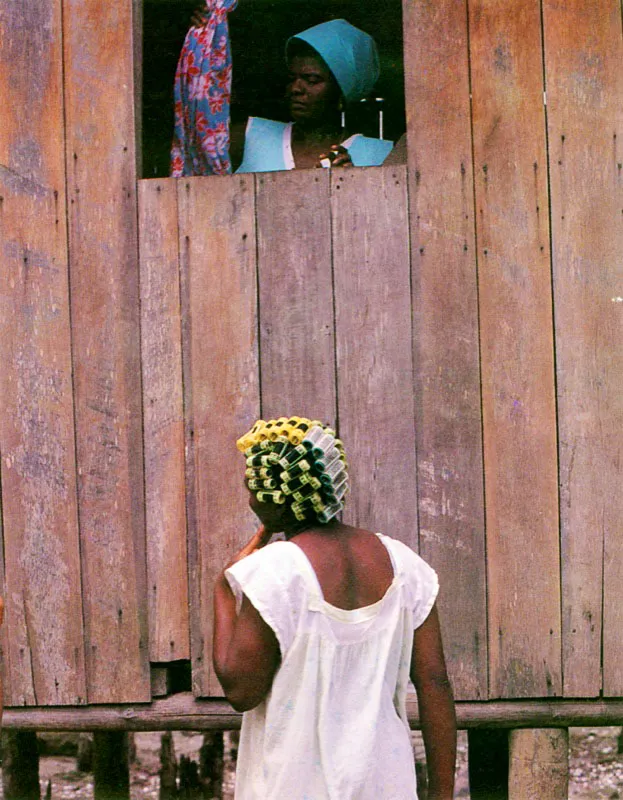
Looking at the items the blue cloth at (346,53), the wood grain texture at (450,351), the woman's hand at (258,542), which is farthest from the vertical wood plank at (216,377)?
the woman's hand at (258,542)

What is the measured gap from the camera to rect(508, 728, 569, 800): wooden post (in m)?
4.30

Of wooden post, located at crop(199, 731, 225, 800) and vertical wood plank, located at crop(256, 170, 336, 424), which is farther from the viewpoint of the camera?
wooden post, located at crop(199, 731, 225, 800)

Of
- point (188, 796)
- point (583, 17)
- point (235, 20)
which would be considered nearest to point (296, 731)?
point (583, 17)

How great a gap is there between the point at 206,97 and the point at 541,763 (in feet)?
8.93

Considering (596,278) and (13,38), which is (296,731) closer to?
(596,278)

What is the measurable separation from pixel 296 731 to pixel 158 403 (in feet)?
5.34

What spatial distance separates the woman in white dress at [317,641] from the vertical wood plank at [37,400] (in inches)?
54.1

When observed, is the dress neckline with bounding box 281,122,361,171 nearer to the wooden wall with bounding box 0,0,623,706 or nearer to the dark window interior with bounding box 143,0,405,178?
the wooden wall with bounding box 0,0,623,706

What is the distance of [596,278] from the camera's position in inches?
165

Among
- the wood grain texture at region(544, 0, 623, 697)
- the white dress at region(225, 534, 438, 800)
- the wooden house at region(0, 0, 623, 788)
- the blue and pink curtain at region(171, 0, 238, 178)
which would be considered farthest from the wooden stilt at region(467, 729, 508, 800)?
the blue and pink curtain at region(171, 0, 238, 178)

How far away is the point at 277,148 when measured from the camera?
4.75 metres

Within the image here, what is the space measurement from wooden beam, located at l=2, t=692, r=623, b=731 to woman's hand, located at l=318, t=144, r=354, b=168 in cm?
195

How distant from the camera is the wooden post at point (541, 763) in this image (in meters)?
4.30

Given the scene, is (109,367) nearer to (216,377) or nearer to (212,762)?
(216,377)
